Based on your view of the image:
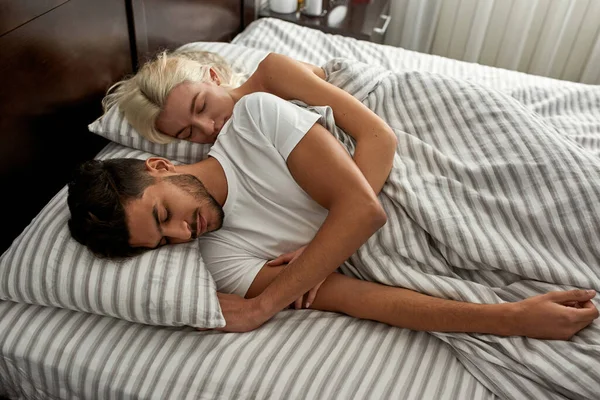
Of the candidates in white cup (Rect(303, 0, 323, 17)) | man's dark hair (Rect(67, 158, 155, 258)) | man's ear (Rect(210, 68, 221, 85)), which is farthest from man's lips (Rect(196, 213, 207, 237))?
white cup (Rect(303, 0, 323, 17))

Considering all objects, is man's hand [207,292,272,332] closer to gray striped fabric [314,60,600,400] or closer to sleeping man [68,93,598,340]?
sleeping man [68,93,598,340]

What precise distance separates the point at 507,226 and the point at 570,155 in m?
0.22

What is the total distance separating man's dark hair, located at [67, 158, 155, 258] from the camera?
100 cm

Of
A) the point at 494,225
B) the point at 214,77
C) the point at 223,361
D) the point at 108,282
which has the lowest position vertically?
the point at 223,361

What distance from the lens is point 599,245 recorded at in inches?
39.9

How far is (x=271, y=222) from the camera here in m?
1.19

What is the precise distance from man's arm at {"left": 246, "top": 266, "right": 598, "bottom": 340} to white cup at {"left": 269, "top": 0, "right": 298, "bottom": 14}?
4.97ft

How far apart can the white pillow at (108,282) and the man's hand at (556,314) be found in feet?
1.94

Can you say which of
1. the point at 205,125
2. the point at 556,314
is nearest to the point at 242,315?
the point at 205,125

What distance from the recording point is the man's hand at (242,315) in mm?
1052

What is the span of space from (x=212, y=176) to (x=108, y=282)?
334 mm

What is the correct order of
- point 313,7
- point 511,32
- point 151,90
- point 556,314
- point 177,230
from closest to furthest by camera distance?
point 556,314
point 177,230
point 151,90
point 313,7
point 511,32

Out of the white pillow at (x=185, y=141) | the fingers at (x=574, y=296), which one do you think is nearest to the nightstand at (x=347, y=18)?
the white pillow at (x=185, y=141)

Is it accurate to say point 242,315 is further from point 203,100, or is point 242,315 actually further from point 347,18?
point 347,18
